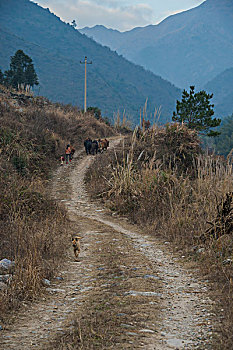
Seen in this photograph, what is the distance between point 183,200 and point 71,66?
126 meters

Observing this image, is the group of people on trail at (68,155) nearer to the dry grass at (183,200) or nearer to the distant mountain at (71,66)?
the dry grass at (183,200)

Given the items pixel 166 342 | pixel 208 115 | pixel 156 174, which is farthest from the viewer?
pixel 208 115

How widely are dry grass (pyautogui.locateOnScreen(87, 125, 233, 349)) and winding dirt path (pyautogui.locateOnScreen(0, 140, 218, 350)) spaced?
0.28 meters

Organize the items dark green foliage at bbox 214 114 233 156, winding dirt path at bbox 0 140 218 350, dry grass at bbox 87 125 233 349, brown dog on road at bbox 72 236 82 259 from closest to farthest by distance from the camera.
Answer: winding dirt path at bbox 0 140 218 350 < dry grass at bbox 87 125 233 349 < brown dog on road at bbox 72 236 82 259 < dark green foliage at bbox 214 114 233 156

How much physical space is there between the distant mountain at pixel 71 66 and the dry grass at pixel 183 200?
76.6 m

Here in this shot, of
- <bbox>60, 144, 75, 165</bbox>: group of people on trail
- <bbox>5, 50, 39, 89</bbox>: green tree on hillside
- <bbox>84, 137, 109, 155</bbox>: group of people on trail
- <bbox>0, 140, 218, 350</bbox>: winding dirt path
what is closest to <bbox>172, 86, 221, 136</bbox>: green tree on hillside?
<bbox>84, 137, 109, 155</bbox>: group of people on trail

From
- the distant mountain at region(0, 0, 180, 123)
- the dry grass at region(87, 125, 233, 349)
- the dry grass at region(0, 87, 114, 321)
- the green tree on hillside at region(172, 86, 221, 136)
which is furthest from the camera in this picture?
the distant mountain at region(0, 0, 180, 123)

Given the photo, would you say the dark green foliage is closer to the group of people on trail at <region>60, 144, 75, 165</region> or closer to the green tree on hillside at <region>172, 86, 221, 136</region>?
the green tree on hillside at <region>172, 86, 221, 136</region>

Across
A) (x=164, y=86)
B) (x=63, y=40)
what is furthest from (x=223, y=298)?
(x=63, y=40)

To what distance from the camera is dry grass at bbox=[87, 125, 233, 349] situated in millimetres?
4883

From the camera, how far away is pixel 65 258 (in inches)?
232

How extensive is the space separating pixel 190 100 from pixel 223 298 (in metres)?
16.8

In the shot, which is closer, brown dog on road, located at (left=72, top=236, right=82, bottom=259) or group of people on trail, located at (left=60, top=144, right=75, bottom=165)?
brown dog on road, located at (left=72, top=236, right=82, bottom=259)

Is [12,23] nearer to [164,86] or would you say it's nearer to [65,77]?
[65,77]
